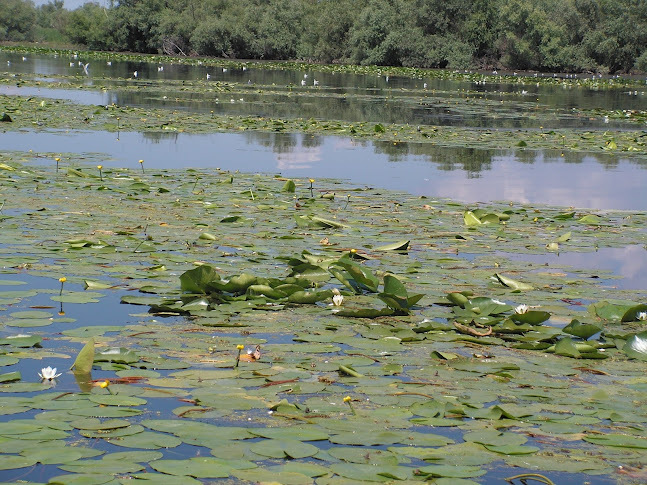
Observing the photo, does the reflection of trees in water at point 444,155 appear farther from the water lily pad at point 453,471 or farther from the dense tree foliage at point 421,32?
the dense tree foliage at point 421,32

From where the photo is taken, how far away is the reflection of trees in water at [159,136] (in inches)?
441

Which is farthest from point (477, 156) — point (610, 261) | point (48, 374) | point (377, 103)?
point (48, 374)

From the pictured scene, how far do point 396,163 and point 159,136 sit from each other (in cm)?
349

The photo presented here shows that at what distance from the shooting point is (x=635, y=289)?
474 centimetres

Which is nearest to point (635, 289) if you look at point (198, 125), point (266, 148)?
point (266, 148)

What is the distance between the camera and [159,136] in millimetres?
11523

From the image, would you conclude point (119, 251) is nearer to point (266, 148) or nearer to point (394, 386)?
point (394, 386)

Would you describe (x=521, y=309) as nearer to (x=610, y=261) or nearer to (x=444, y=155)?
(x=610, y=261)

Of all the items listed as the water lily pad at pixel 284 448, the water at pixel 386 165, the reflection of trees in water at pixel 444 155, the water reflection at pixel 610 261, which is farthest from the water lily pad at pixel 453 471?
the reflection of trees in water at pixel 444 155

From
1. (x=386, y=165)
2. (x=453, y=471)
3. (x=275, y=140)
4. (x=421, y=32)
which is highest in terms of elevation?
(x=421, y=32)

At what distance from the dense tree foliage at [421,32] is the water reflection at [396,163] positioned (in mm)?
34709

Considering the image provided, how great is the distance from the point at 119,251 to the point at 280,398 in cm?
231

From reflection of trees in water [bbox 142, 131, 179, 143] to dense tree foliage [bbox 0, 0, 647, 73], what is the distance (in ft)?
114

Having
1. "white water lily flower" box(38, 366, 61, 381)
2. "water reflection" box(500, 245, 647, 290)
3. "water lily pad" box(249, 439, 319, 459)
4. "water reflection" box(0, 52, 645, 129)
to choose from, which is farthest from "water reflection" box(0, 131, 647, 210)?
"water lily pad" box(249, 439, 319, 459)
